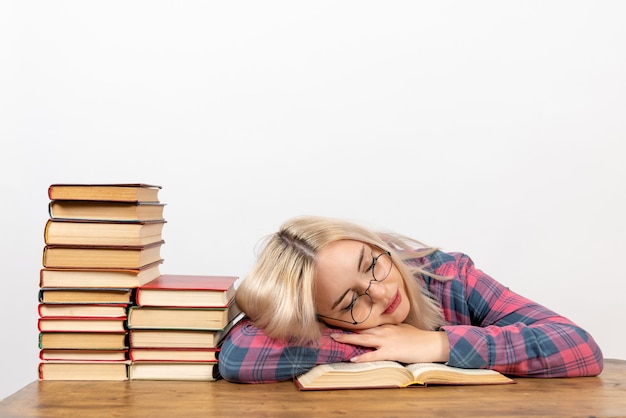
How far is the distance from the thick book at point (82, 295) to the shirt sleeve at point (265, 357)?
0.33 metres

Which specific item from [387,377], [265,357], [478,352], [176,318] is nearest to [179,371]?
[176,318]

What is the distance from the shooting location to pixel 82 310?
2.07 meters

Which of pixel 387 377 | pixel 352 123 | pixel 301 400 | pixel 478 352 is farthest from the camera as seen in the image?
pixel 352 123

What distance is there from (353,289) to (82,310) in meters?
0.78

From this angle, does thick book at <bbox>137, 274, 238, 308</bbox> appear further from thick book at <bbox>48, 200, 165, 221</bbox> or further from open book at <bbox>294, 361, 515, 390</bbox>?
open book at <bbox>294, 361, 515, 390</bbox>

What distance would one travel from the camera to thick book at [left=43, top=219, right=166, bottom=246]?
2.08 meters

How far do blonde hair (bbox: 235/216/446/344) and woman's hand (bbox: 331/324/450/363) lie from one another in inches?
5.5

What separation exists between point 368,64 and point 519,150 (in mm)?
849

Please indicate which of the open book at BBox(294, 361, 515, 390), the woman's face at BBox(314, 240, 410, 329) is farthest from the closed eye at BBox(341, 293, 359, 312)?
the open book at BBox(294, 361, 515, 390)

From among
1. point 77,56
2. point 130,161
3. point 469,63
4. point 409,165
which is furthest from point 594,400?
point 77,56

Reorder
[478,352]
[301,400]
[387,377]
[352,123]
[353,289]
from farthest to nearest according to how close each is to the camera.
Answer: [352,123] < [353,289] < [478,352] < [387,377] < [301,400]

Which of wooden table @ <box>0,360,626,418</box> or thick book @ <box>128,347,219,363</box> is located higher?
thick book @ <box>128,347,219,363</box>

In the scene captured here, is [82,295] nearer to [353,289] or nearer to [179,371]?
[179,371]

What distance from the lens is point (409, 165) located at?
354cm
